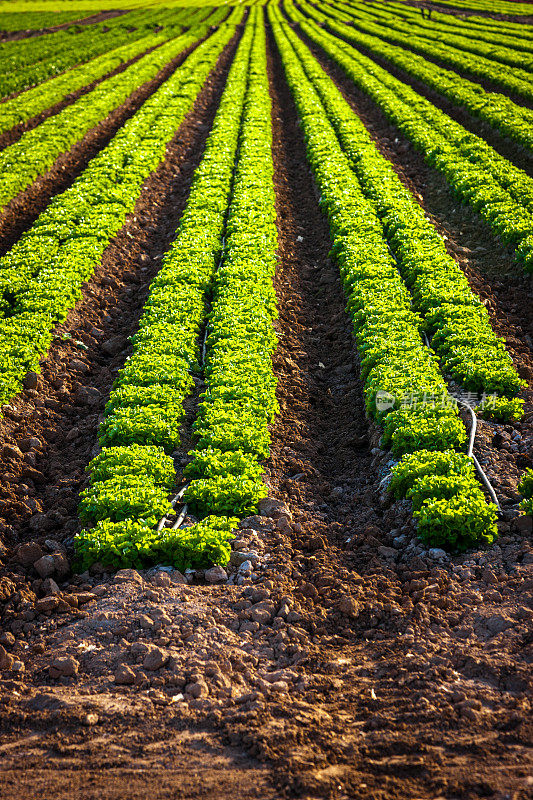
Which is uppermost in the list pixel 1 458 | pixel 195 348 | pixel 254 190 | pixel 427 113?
pixel 427 113

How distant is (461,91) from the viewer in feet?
90.7

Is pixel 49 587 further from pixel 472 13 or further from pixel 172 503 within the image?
pixel 472 13

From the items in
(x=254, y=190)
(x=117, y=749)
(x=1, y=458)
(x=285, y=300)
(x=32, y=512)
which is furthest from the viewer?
(x=254, y=190)

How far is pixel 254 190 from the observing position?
18.4 metres

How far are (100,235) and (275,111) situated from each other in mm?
16415

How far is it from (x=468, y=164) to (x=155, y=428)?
15.1 metres

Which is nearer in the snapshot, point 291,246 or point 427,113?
point 291,246

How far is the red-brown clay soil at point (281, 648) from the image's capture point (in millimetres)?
4988

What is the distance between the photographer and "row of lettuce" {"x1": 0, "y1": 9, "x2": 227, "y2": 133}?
27.4 metres

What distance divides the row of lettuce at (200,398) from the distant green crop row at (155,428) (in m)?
0.02

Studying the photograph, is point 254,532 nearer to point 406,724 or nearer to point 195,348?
point 406,724

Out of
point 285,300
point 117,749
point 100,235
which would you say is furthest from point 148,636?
point 100,235

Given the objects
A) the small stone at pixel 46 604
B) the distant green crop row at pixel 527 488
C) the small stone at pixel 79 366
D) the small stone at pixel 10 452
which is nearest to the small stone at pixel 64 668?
the small stone at pixel 46 604

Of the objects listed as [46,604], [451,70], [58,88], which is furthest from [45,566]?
[451,70]
